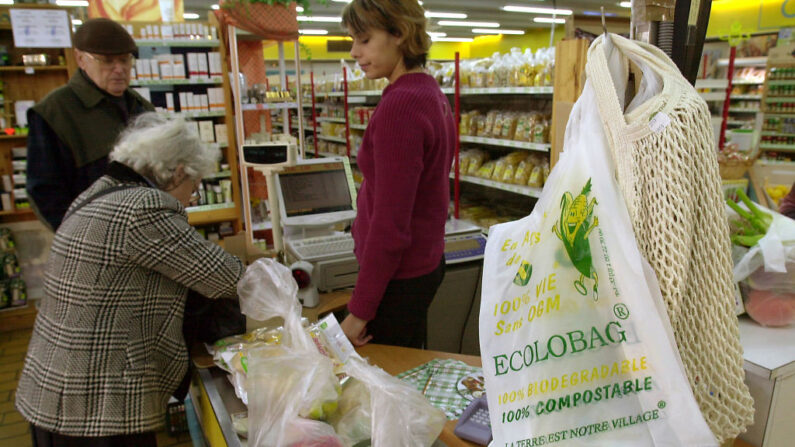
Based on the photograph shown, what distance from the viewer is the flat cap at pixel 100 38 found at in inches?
95.5

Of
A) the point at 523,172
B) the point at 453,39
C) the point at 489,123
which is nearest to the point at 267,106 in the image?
the point at 489,123

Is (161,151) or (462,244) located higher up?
(161,151)

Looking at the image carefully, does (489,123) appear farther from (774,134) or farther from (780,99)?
(774,134)

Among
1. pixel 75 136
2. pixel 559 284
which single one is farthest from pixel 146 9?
pixel 559 284

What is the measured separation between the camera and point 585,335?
2.38ft

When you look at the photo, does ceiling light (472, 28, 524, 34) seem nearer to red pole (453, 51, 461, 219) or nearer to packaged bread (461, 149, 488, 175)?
packaged bread (461, 149, 488, 175)

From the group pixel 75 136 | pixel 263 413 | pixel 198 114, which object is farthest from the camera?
pixel 198 114

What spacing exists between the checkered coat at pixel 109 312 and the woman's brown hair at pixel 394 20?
2.58 feet

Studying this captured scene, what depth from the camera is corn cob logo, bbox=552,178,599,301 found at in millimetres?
735

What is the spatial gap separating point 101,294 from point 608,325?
1423 millimetres

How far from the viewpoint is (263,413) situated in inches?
44.0

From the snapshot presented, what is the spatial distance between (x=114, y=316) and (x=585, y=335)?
138cm

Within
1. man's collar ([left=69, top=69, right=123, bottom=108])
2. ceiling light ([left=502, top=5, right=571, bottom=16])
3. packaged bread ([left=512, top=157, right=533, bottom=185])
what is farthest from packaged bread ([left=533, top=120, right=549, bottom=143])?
ceiling light ([left=502, top=5, right=571, bottom=16])

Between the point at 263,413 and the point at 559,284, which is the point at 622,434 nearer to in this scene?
the point at 559,284
